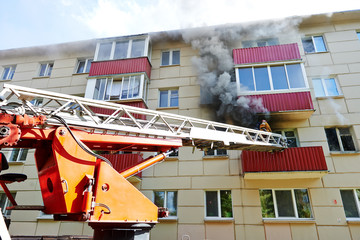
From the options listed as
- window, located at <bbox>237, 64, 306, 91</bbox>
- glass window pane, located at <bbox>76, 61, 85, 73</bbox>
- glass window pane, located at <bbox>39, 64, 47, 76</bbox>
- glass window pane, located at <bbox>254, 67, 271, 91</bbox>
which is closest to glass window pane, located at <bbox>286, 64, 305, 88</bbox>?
window, located at <bbox>237, 64, 306, 91</bbox>

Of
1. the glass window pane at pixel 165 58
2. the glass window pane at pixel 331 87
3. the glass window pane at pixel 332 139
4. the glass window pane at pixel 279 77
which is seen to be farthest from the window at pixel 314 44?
the glass window pane at pixel 165 58

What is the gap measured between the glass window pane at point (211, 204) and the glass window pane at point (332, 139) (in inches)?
227

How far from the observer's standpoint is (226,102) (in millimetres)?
10430

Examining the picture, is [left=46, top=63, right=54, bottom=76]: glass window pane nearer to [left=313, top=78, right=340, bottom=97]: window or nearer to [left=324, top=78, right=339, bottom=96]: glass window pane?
[left=313, top=78, right=340, bottom=97]: window

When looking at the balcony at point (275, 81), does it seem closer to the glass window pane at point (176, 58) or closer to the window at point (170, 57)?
the glass window pane at point (176, 58)

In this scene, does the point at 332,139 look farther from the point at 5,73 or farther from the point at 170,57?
the point at 5,73

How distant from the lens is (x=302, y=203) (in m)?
9.01

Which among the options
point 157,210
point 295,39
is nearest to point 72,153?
point 157,210

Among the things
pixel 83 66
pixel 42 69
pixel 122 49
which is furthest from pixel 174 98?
pixel 42 69

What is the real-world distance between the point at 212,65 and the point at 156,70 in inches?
133

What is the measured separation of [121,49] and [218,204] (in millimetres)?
10202

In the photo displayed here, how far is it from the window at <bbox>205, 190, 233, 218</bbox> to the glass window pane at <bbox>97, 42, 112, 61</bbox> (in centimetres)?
971

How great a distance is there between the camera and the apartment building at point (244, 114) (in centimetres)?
888

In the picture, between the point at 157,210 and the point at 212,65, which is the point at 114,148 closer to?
the point at 157,210
